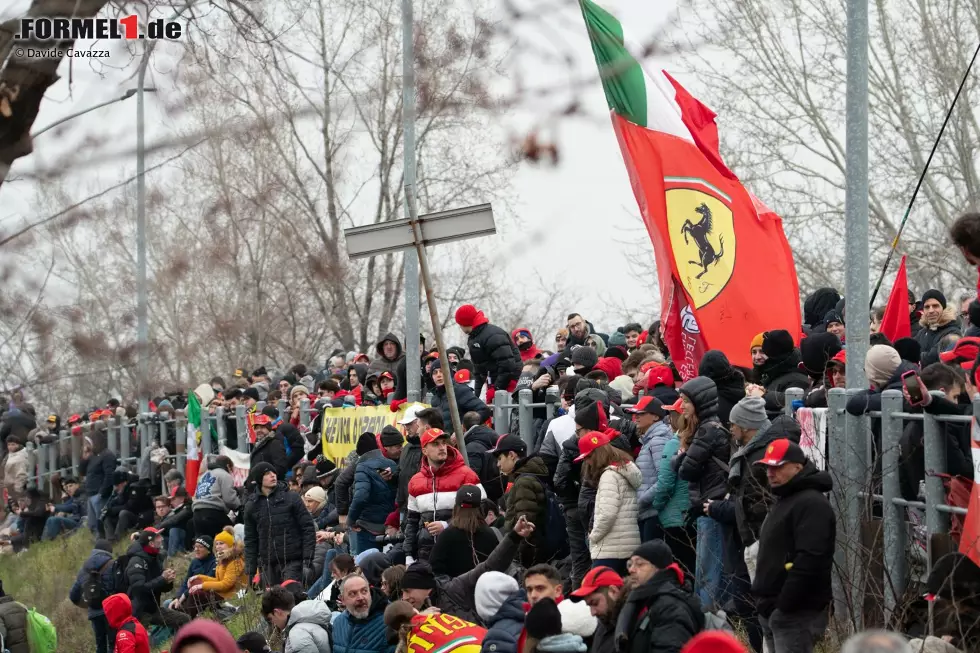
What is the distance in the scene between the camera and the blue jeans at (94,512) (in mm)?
25906

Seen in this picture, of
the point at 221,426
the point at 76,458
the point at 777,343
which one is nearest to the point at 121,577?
the point at 221,426

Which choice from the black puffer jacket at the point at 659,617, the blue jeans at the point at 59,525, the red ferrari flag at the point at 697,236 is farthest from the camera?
the blue jeans at the point at 59,525

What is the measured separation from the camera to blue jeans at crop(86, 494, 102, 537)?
25906mm

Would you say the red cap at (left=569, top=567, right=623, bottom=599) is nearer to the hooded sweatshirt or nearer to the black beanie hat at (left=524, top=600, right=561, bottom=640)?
the black beanie hat at (left=524, top=600, right=561, bottom=640)

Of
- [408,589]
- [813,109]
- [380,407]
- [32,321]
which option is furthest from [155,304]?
[813,109]

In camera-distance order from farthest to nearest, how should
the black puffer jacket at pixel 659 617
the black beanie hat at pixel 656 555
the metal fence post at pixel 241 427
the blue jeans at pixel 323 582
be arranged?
the metal fence post at pixel 241 427
the blue jeans at pixel 323 582
the black beanie hat at pixel 656 555
the black puffer jacket at pixel 659 617

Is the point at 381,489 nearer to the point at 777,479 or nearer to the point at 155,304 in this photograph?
the point at 777,479

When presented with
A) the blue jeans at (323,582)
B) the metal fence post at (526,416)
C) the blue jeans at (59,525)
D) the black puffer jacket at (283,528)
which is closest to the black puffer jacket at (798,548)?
the metal fence post at (526,416)

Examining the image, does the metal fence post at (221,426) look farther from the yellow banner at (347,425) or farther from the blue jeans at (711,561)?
the blue jeans at (711,561)

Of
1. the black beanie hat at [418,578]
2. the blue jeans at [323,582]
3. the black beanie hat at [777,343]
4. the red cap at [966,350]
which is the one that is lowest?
the blue jeans at [323,582]

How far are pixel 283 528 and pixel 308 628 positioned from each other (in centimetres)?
375

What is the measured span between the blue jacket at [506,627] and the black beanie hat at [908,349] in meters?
3.31

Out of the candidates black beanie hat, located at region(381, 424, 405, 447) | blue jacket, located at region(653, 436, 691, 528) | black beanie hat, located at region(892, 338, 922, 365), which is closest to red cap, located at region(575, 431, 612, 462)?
blue jacket, located at region(653, 436, 691, 528)

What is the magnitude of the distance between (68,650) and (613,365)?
29.5 feet
